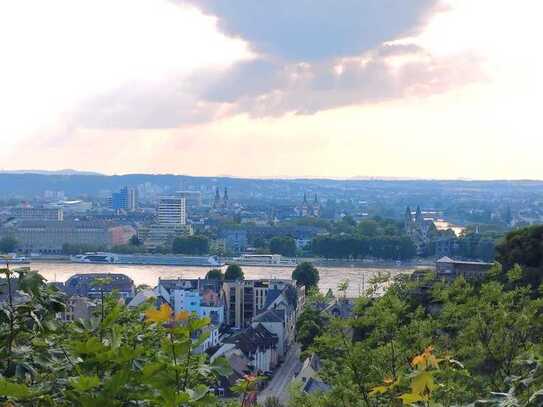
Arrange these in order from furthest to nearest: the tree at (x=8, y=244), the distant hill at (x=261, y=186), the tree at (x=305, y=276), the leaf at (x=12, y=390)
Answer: the distant hill at (x=261, y=186), the tree at (x=8, y=244), the tree at (x=305, y=276), the leaf at (x=12, y=390)

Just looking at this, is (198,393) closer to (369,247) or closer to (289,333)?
(289,333)

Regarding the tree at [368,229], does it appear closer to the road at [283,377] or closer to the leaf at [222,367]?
the road at [283,377]

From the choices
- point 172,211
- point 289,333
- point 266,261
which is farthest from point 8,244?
point 289,333

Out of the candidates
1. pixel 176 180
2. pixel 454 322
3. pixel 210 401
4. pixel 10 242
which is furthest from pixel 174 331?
pixel 176 180

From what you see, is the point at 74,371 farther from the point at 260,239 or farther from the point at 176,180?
the point at 176,180

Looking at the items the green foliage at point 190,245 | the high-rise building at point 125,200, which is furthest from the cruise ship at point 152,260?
the high-rise building at point 125,200

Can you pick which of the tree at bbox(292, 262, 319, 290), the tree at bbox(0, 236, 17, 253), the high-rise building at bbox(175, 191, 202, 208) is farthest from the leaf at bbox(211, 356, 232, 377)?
the high-rise building at bbox(175, 191, 202, 208)
